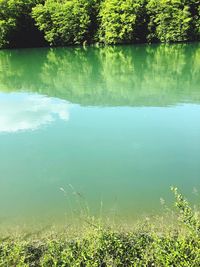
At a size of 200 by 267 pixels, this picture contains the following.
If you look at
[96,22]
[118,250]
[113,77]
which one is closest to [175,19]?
[96,22]

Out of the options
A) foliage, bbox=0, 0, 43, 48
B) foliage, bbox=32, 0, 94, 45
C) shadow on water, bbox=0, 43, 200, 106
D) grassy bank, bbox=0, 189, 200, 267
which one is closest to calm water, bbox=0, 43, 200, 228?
shadow on water, bbox=0, 43, 200, 106

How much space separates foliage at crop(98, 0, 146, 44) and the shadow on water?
905 cm

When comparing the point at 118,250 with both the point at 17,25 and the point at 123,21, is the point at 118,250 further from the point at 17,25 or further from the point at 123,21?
the point at 17,25

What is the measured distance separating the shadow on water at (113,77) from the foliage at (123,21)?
29.7 ft

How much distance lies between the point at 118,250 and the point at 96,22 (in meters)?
43.2

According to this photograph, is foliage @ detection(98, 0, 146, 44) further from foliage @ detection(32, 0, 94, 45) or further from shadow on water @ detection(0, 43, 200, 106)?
shadow on water @ detection(0, 43, 200, 106)

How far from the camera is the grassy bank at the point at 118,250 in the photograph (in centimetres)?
483

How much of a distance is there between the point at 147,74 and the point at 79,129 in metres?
10.8

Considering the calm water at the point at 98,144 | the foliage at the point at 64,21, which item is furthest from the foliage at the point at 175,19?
the calm water at the point at 98,144

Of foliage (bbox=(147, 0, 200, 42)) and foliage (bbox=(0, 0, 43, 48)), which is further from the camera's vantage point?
foliage (bbox=(0, 0, 43, 48))

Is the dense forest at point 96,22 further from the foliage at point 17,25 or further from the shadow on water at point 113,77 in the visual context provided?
the shadow on water at point 113,77

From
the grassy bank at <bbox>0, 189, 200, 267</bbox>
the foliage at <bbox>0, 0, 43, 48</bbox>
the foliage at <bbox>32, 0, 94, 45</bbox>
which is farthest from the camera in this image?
the foliage at <bbox>0, 0, 43, 48</bbox>

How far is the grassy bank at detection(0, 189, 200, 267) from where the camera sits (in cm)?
483

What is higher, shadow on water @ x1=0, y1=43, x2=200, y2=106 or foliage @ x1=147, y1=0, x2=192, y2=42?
foliage @ x1=147, y1=0, x2=192, y2=42
